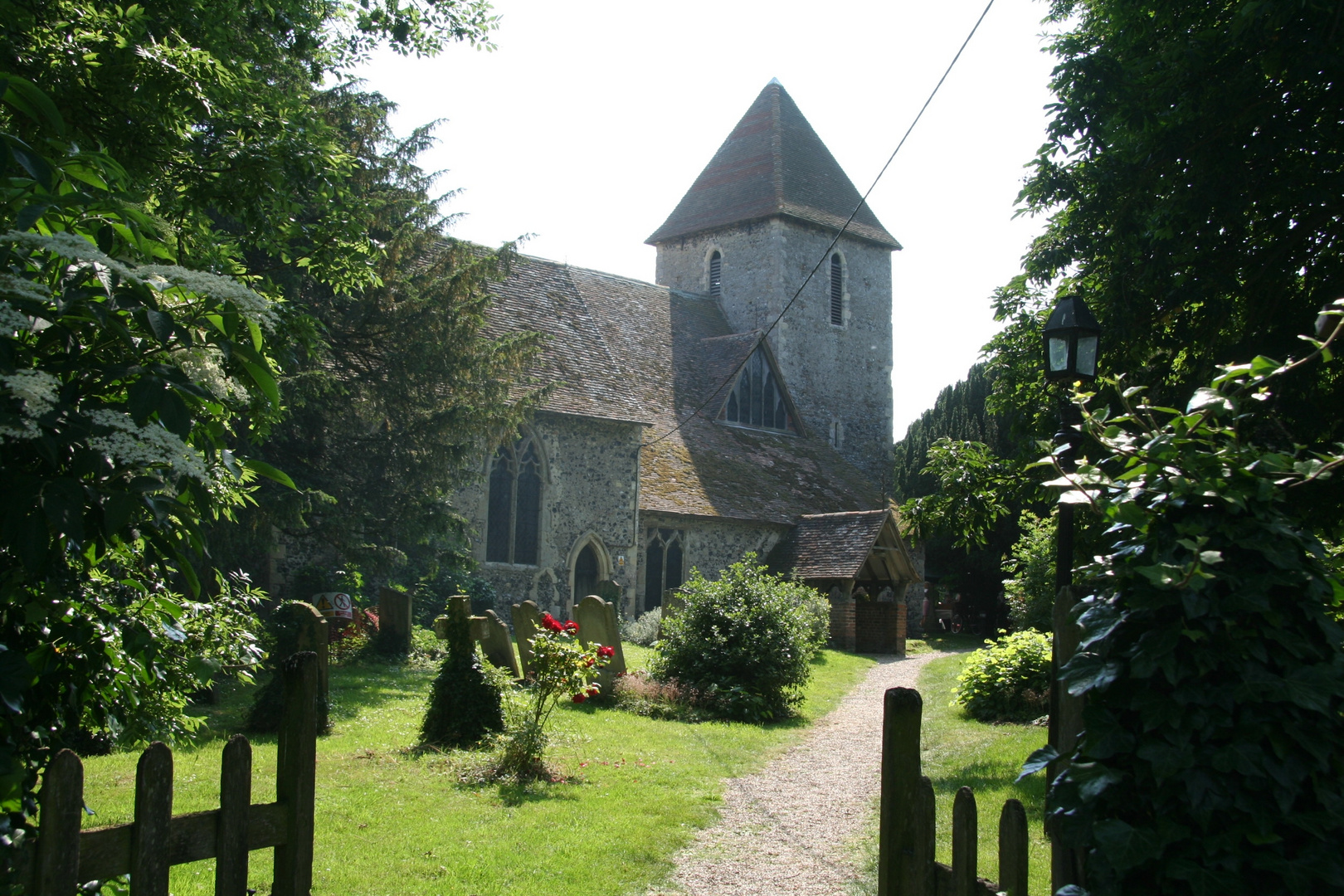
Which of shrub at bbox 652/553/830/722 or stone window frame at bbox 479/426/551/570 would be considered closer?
shrub at bbox 652/553/830/722

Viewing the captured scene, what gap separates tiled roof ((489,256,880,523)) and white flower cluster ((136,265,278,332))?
1859 centimetres

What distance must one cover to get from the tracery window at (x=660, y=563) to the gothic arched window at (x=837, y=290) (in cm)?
1307

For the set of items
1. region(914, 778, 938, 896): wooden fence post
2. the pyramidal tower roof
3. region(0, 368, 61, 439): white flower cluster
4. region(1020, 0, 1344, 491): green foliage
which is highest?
the pyramidal tower roof

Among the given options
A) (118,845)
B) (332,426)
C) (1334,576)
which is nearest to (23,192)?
(118,845)

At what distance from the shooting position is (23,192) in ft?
7.85

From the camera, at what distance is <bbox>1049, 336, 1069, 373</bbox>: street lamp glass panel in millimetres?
7398

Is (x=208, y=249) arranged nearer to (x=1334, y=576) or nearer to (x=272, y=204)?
(x=272, y=204)

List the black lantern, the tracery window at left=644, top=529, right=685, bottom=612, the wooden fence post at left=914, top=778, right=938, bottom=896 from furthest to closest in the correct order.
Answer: the tracery window at left=644, top=529, right=685, bottom=612 < the black lantern < the wooden fence post at left=914, top=778, right=938, bottom=896

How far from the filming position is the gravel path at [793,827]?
5.86 meters

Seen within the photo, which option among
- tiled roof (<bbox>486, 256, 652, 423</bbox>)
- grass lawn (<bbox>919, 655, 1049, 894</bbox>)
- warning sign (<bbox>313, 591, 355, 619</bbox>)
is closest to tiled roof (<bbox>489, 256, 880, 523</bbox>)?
tiled roof (<bbox>486, 256, 652, 423</bbox>)

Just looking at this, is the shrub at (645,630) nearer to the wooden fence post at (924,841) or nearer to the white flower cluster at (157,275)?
the wooden fence post at (924,841)

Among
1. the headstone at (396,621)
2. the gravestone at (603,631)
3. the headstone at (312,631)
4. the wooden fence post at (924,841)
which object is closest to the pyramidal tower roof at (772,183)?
the headstone at (396,621)

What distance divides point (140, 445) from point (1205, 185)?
27.9ft

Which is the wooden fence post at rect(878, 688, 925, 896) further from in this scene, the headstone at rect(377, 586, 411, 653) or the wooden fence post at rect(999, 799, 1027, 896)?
the headstone at rect(377, 586, 411, 653)
